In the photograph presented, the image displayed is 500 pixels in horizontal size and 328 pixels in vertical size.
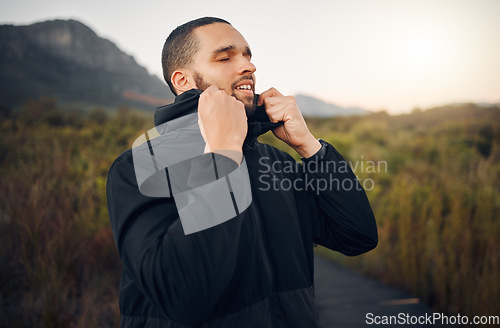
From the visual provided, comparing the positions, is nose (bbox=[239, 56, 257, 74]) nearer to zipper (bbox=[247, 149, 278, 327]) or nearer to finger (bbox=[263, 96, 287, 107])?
finger (bbox=[263, 96, 287, 107])

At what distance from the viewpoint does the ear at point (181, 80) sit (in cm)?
162

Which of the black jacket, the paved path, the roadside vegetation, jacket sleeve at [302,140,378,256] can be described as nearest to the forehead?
the black jacket

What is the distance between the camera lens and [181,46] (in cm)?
165

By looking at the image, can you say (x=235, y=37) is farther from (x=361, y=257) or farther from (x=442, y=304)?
(x=361, y=257)

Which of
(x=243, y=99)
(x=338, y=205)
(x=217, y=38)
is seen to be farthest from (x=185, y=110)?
(x=338, y=205)

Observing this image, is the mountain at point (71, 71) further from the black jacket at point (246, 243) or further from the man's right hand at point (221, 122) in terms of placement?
the man's right hand at point (221, 122)

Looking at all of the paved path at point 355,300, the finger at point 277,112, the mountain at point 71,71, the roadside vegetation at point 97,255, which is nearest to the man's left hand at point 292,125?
the finger at point 277,112

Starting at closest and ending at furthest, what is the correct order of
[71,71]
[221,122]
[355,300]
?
[221,122], [355,300], [71,71]

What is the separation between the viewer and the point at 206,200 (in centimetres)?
97

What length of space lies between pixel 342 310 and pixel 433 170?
8.28 metres

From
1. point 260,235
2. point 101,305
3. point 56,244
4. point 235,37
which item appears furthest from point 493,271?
point 56,244

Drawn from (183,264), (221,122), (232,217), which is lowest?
Result: (183,264)

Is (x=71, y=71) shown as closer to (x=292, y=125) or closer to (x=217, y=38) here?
(x=217, y=38)

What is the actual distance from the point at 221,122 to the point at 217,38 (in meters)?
0.68
